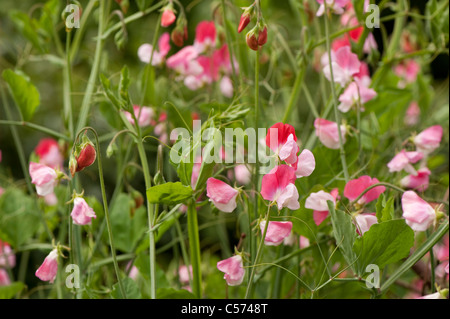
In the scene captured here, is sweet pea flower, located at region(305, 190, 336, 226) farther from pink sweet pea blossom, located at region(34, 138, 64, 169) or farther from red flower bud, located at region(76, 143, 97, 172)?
pink sweet pea blossom, located at region(34, 138, 64, 169)

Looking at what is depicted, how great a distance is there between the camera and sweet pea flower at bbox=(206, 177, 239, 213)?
60 cm

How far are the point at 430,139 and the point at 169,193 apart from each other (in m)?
0.39

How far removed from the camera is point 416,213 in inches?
23.7

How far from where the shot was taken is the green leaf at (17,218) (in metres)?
0.90

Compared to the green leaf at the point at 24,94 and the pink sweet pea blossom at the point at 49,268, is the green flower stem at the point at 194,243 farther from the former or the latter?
the green leaf at the point at 24,94

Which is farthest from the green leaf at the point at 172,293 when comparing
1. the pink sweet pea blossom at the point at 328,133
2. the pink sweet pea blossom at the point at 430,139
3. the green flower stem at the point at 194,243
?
the pink sweet pea blossom at the point at 430,139

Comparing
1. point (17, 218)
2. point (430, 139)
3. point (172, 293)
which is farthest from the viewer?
point (17, 218)

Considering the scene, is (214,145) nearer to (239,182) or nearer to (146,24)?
(239,182)

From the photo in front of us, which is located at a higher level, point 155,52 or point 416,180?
point 155,52

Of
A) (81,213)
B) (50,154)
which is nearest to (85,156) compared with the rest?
(81,213)

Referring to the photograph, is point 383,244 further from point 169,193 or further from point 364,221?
point 169,193
